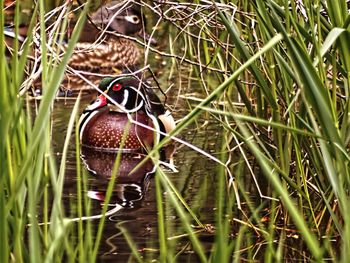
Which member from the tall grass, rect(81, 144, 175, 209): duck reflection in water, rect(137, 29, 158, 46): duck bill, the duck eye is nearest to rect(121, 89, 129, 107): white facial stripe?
rect(137, 29, 158, 46): duck bill

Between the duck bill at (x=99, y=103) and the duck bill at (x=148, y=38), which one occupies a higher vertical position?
the duck bill at (x=148, y=38)

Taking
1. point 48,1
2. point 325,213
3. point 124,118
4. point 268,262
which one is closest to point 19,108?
point 268,262

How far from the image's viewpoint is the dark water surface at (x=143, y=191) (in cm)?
415

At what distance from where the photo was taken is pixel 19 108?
2611 mm

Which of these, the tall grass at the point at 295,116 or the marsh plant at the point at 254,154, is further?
the tall grass at the point at 295,116

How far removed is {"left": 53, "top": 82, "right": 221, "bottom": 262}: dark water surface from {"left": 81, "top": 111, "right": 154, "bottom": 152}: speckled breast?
0.19 m

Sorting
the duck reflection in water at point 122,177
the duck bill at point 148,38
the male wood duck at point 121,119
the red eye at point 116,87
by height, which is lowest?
the duck reflection in water at point 122,177

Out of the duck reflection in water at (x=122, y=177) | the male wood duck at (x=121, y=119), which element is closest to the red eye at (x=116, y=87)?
the male wood duck at (x=121, y=119)

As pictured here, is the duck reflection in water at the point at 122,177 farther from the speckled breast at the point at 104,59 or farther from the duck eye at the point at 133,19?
the duck eye at the point at 133,19

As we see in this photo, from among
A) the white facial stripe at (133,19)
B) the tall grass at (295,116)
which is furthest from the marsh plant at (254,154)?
the white facial stripe at (133,19)

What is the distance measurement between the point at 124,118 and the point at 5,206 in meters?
4.81

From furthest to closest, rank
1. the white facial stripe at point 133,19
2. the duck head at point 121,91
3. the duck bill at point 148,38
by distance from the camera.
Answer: the white facial stripe at point 133,19
the duck head at point 121,91
the duck bill at point 148,38

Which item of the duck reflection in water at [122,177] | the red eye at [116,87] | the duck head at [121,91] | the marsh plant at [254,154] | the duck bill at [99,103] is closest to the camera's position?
the marsh plant at [254,154]

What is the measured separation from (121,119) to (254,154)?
15.2 ft
